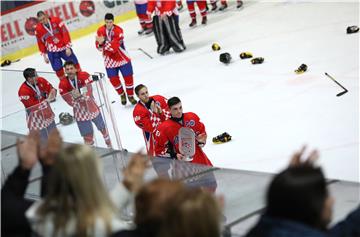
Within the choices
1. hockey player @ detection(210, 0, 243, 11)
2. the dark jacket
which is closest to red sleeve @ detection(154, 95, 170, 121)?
the dark jacket

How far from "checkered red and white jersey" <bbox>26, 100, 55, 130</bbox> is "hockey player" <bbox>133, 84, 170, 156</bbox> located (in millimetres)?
905

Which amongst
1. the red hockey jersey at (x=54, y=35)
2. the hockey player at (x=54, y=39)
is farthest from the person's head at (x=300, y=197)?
the red hockey jersey at (x=54, y=35)

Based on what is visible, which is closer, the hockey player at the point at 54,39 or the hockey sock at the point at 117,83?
the hockey sock at the point at 117,83

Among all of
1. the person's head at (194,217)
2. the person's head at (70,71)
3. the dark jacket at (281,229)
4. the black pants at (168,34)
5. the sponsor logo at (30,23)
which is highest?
the person's head at (194,217)

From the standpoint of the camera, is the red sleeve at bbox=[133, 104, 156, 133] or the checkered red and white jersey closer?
the checkered red and white jersey

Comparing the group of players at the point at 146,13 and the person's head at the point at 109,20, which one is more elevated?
the person's head at the point at 109,20

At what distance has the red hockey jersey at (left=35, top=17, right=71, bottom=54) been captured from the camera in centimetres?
875

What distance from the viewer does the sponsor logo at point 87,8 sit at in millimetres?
12250

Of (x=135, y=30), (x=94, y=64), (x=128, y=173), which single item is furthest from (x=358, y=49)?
(x=128, y=173)

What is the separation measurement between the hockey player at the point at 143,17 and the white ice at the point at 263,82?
183 mm

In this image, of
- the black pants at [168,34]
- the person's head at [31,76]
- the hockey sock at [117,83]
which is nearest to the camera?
the person's head at [31,76]

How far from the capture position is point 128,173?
228cm

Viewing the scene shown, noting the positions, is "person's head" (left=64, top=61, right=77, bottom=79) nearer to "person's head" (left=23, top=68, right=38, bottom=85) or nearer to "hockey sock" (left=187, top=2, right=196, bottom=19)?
"person's head" (left=23, top=68, right=38, bottom=85)

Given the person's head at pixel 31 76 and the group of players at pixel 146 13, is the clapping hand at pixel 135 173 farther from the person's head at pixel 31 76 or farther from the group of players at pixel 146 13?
the group of players at pixel 146 13
